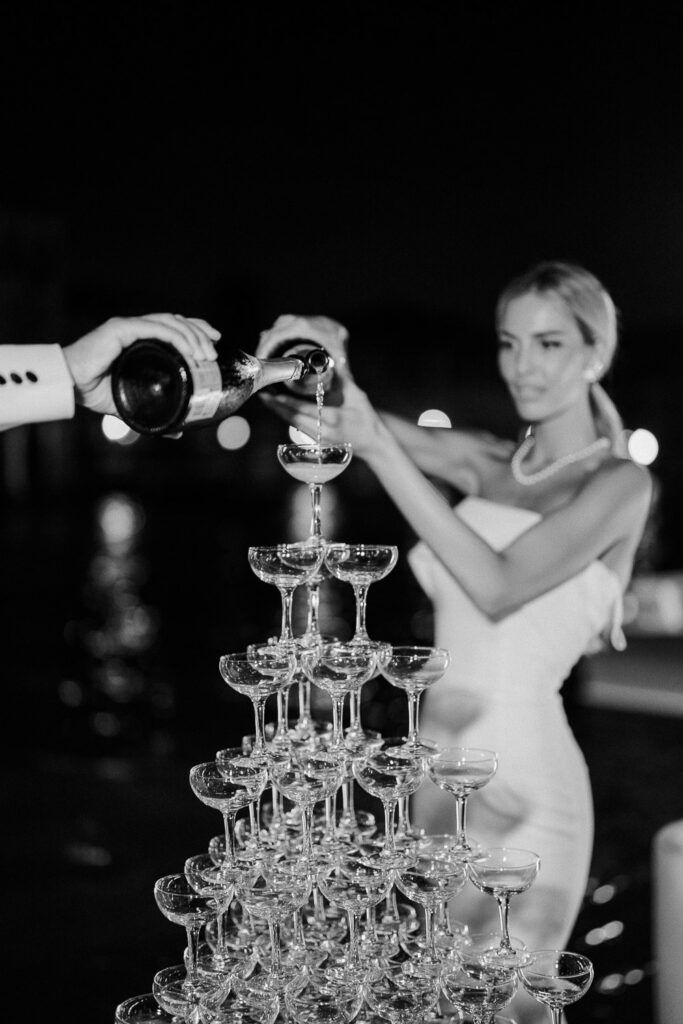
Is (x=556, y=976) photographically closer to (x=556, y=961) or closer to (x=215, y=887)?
(x=556, y=961)

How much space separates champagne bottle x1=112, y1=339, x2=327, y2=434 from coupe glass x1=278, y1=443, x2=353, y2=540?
0.13 metres

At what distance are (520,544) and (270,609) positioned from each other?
7.46 m

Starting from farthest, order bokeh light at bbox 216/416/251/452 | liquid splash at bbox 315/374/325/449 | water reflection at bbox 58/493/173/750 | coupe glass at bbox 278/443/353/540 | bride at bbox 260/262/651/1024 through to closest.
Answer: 1. bokeh light at bbox 216/416/251/452
2. water reflection at bbox 58/493/173/750
3. bride at bbox 260/262/651/1024
4. liquid splash at bbox 315/374/325/449
5. coupe glass at bbox 278/443/353/540

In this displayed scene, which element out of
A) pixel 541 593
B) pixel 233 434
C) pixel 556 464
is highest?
pixel 233 434

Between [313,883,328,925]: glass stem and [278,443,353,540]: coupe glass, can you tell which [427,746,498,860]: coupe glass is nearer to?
[313,883,328,925]: glass stem

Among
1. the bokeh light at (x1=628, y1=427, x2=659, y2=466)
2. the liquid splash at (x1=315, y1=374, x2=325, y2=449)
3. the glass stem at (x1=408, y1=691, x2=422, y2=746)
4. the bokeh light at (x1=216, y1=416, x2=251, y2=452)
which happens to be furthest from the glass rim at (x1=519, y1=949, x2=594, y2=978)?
the bokeh light at (x1=216, y1=416, x2=251, y2=452)

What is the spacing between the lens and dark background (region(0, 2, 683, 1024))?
4.71 metres

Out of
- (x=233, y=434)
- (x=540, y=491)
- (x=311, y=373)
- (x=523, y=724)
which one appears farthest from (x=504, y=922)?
(x=233, y=434)

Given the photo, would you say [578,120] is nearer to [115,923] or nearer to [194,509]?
[115,923]

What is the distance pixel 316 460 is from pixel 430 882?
2.08 feet

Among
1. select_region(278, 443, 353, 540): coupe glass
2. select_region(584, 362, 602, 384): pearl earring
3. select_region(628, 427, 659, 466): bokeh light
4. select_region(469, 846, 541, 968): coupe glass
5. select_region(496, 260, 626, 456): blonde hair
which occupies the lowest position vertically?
select_region(469, 846, 541, 968): coupe glass

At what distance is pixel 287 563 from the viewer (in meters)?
1.66

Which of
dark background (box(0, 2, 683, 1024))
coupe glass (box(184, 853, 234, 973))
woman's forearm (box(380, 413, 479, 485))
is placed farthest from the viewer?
dark background (box(0, 2, 683, 1024))

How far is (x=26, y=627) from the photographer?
31.1ft
